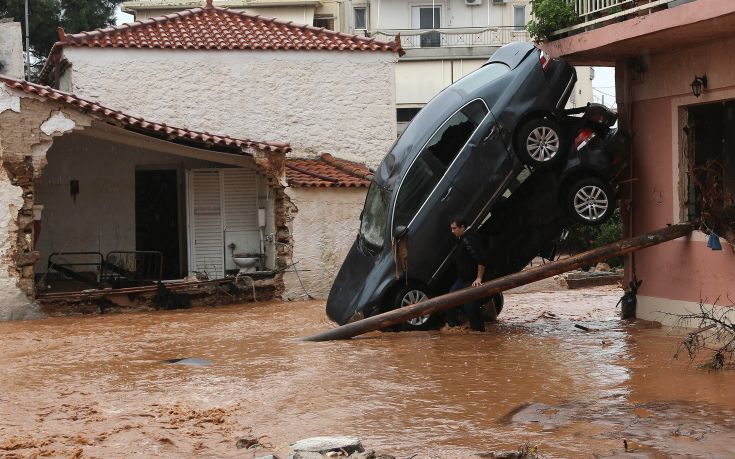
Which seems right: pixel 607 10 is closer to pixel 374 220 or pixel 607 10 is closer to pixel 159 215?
pixel 374 220

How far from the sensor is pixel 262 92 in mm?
22969

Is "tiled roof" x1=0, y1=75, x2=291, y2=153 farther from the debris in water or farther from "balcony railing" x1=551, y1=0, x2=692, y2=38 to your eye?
"balcony railing" x1=551, y1=0, x2=692, y2=38

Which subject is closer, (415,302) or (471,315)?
(415,302)

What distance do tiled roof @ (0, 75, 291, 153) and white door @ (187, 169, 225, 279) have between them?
1.64m

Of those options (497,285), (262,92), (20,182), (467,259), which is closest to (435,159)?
(467,259)

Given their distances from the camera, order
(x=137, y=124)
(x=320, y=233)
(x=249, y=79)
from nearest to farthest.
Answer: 1. (x=137, y=124)
2. (x=320, y=233)
3. (x=249, y=79)

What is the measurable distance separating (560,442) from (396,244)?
20.2 feet

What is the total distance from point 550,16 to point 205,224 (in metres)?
9.40

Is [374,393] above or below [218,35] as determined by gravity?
below

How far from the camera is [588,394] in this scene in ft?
31.6

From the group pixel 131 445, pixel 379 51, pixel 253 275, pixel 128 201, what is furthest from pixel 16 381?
pixel 379 51

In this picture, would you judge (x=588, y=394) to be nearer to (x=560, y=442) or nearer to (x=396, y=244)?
(x=560, y=442)

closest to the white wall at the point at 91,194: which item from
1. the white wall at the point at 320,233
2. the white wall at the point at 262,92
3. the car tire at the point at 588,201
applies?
the white wall at the point at 262,92

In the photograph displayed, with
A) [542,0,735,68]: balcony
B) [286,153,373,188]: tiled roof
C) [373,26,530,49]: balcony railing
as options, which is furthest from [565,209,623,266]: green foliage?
[373,26,530,49]: balcony railing
